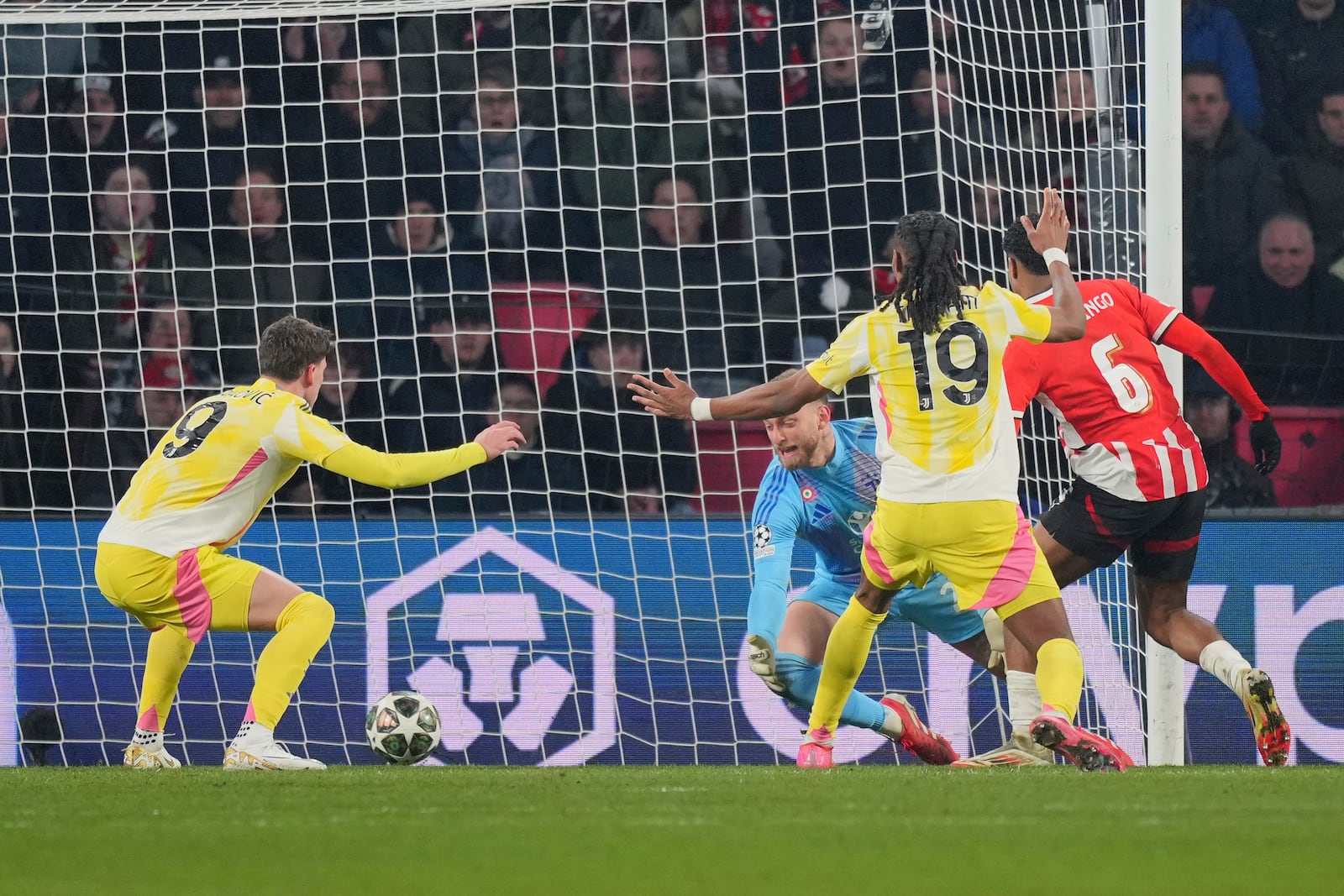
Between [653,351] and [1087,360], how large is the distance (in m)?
3.35

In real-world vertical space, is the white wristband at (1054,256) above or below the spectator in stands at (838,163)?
below

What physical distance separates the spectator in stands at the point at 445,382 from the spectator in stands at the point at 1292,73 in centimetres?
435

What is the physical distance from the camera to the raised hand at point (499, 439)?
5531 mm

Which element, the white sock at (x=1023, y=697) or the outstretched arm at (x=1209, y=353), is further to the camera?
the outstretched arm at (x=1209, y=353)

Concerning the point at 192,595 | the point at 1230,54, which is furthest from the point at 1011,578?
the point at 1230,54

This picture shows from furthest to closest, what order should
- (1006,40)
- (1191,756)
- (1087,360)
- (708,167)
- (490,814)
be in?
(708,167), (1006,40), (1191,756), (1087,360), (490,814)

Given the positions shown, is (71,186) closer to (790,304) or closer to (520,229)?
(520,229)

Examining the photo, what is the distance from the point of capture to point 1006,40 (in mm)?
8016

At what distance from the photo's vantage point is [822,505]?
6.31 meters

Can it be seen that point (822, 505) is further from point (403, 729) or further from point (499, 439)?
point (403, 729)

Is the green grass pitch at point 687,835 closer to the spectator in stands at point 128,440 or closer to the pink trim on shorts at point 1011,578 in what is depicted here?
the pink trim on shorts at point 1011,578

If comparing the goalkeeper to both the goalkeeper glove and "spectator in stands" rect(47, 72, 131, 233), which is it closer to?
the goalkeeper glove

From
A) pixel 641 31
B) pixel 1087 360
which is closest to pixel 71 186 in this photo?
pixel 641 31

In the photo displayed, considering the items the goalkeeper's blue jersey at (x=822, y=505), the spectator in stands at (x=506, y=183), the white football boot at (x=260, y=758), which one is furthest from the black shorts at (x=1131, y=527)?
the spectator in stands at (x=506, y=183)
